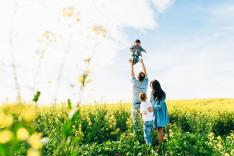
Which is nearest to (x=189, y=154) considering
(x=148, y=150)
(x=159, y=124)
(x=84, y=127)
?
(x=148, y=150)

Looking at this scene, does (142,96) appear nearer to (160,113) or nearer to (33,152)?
(160,113)

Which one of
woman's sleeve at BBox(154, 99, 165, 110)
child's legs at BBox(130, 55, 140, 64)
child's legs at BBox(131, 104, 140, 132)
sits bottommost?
child's legs at BBox(131, 104, 140, 132)

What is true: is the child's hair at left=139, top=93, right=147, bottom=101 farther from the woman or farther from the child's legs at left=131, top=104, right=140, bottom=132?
the child's legs at left=131, top=104, right=140, bottom=132

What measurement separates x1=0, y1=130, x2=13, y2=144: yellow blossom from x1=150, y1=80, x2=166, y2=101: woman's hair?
350 inches

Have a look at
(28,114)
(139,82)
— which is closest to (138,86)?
(139,82)

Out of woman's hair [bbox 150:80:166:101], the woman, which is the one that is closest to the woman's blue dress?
the woman

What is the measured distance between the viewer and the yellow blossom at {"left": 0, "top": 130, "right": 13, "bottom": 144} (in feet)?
3.99

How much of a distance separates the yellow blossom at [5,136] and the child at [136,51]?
9.85 metres

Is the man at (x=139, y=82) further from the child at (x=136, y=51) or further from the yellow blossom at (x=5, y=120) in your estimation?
the yellow blossom at (x=5, y=120)

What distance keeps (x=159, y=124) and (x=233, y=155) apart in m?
3.15

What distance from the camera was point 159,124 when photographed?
10.6 m

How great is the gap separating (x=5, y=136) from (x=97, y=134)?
38.2 feet

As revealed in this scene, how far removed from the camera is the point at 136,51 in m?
11.2

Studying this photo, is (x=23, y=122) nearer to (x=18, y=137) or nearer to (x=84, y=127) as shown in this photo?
(x=18, y=137)
